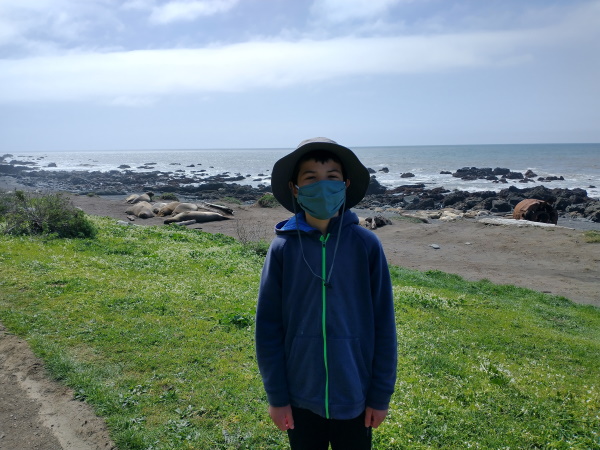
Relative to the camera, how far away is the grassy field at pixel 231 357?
408cm

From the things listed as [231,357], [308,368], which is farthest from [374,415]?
[231,357]

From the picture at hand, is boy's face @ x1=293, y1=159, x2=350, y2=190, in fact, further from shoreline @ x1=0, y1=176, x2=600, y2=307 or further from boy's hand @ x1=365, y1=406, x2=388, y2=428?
shoreline @ x1=0, y1=176, x2=600, y2=307

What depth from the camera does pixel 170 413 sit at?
Answer: 13.8 feet

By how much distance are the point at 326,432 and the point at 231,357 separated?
3.12m

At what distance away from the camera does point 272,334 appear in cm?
245

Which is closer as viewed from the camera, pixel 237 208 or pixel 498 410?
pixel 498 410

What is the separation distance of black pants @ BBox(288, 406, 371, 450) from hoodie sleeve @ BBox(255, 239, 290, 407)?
155mm

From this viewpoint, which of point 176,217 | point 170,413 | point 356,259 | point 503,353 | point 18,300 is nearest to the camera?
point 356,259

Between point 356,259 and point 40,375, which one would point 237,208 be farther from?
point 356,259

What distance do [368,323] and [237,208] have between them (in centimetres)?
2824

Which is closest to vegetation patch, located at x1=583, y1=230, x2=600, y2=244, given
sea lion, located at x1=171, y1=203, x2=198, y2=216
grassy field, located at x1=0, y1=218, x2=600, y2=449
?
grassy field, located at x1=0, y1=218, x2=600, y2=449

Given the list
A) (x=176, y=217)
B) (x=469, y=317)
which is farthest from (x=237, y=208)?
(x=469, y=317)

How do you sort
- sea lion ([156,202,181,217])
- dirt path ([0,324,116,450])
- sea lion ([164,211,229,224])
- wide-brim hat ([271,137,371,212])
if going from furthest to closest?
sea lion ([156,202,181,217]) → sea lion ([164,211,229,224]) → dirt path ([0,324,116,450]) → wide-brim hat ([271,137,371,212])

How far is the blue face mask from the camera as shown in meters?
2.40
